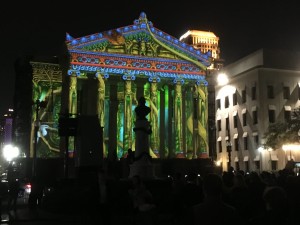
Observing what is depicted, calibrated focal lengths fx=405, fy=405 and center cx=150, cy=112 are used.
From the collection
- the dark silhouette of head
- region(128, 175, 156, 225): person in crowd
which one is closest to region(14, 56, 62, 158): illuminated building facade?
region(128, 175, 156, 225): person in crowd

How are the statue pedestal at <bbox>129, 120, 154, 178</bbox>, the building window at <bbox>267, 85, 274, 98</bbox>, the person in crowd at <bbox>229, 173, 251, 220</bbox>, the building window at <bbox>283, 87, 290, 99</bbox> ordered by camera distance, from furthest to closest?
the building window at <bbox>283, 87, 290, 99</bbox>, the building window at <bbox>267, 85, 274, 98</bbox>, the statue pedestal at <bbox>129, 120, 154, 178</bbox>, the person in crowd at <bbox>229, 173, 251, 220</bbox>

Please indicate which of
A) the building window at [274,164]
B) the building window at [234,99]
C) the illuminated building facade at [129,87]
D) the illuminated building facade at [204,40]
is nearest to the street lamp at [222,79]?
the building window at [234,99]

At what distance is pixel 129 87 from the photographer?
46250mm

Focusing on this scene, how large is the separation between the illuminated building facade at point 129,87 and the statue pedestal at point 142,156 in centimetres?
2716

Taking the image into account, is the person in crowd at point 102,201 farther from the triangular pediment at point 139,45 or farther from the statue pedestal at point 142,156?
the triangular pediment at point 139,45

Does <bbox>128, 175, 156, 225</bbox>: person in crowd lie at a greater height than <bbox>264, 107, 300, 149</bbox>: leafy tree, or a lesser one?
lesser

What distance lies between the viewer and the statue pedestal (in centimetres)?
1697

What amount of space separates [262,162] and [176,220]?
45118 millimetres

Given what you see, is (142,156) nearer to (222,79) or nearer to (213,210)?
(213,210)

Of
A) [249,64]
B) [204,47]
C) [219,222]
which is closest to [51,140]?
[249,64]

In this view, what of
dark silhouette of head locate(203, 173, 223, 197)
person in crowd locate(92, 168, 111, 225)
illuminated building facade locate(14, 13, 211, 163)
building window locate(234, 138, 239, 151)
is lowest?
person in crowd locate(92, 168, 111, 225)

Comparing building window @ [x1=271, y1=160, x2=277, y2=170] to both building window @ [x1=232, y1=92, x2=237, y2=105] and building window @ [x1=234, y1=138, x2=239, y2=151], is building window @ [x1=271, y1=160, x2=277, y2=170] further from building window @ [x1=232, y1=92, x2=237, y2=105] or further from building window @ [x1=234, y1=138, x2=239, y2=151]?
building window @ [x1=232, y1=92, x2=237, y2=105]

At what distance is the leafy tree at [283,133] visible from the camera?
155 feet

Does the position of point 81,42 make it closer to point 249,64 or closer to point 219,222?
point 249,64
